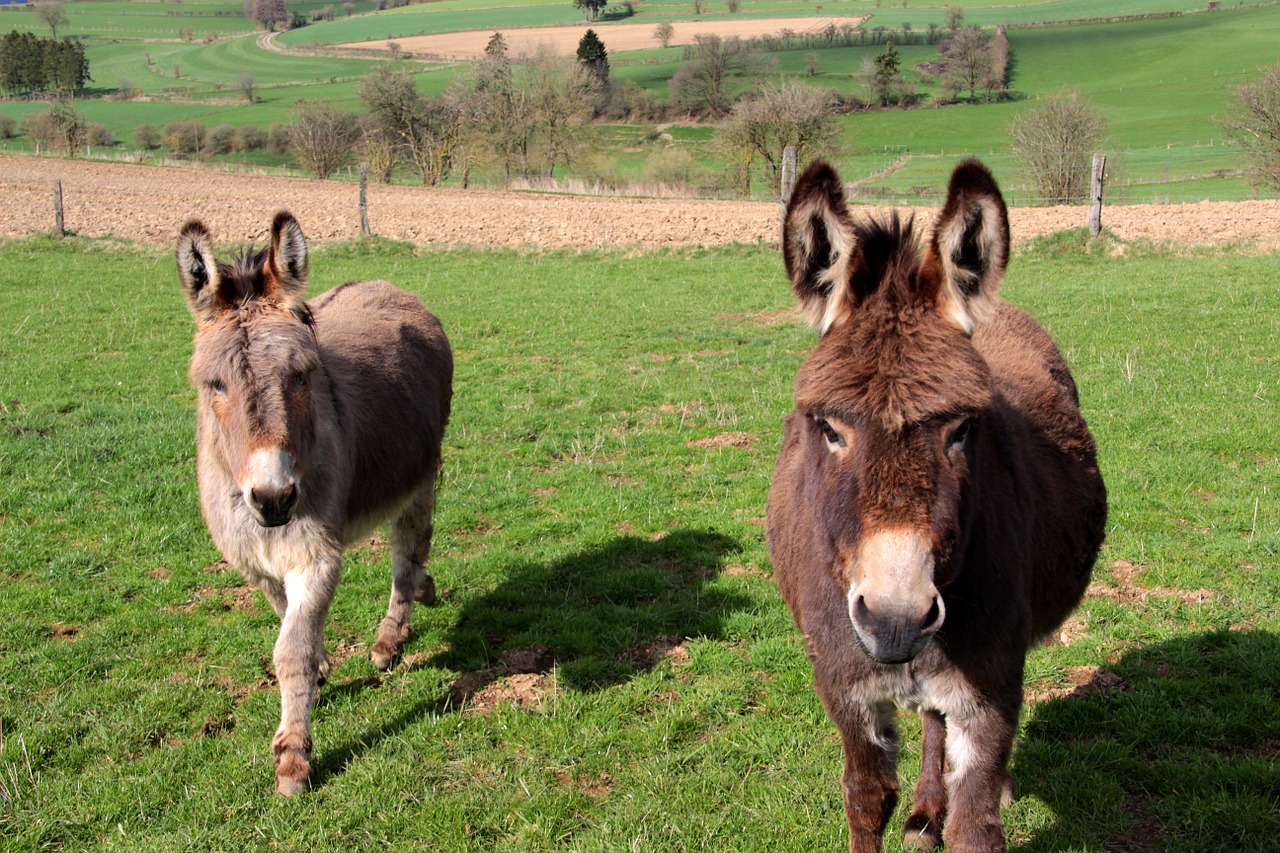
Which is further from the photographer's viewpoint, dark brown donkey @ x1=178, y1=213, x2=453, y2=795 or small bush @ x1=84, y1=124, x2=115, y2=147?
small bush @ x1=84, y1=124, x2=115, y2=147

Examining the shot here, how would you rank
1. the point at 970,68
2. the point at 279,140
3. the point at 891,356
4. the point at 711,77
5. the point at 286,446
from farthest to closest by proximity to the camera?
the point at 711,77
the point at 970,68
the point at 279,140
the point at 286,446
the point at 891,356

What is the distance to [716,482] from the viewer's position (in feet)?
26.3

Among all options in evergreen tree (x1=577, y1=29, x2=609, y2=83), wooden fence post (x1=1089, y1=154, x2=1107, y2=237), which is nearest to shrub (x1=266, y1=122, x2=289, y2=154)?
evergreen tree (x1=577, y1=29, x2=609, y2=83)

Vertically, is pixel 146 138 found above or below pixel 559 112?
above

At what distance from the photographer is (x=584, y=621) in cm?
569

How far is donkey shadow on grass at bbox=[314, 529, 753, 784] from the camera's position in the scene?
16.7 ft

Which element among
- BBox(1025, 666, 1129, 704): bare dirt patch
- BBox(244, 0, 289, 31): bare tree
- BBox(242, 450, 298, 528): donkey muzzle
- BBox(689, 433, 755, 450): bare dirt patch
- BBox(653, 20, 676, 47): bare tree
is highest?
BBox(244, 0, 289, 31): bare tree

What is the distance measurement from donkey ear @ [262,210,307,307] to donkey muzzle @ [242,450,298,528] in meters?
0.98

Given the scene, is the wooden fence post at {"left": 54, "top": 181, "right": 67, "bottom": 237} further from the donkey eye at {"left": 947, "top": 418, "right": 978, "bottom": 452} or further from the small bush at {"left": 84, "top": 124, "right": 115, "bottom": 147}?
the small bush at {"left": 84, "top": 124, "right": 115, "bottom": 147}

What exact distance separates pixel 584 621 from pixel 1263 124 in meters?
35.5

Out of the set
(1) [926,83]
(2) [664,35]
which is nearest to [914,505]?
(1) [926,83]

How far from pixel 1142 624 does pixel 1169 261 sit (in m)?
16.1

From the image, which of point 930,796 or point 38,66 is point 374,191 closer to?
point 930,796

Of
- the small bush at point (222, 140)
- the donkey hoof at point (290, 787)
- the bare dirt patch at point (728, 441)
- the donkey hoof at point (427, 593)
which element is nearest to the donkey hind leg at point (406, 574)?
the donkey hoof at point (427, 593)
